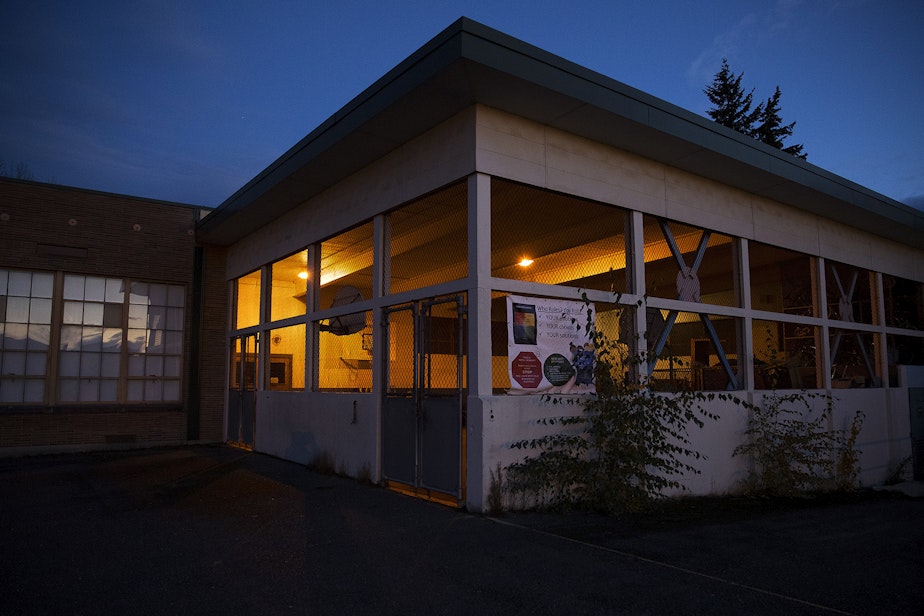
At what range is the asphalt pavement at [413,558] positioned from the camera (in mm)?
4453

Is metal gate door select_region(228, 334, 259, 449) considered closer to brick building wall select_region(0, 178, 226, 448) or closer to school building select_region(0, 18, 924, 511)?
school building select_region(0, 18, 924, 511)

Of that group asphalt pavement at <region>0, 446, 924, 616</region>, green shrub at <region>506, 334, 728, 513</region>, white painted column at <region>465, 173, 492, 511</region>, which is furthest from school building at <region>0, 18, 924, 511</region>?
asphalt pavement at <region>0, 446, 924, 616</region>

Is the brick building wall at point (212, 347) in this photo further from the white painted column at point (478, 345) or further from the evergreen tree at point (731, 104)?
the evergreen tree at point (731, 104)

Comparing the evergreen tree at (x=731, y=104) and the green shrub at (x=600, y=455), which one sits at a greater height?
the evergreen tree at (x=731, y=104)

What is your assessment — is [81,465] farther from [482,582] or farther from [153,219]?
[482,582]

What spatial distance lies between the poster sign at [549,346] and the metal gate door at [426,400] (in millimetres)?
616

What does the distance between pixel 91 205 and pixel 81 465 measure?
5.43 metres

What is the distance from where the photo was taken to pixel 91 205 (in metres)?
13.6

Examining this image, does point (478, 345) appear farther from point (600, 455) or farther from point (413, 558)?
point (413, 558)

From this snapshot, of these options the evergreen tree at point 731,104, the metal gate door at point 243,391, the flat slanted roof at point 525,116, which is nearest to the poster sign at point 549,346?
the flat slanted roof at point 525,116

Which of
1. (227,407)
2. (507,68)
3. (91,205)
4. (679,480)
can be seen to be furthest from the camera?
(227,407)

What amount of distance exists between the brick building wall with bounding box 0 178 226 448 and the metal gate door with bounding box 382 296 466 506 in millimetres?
7305

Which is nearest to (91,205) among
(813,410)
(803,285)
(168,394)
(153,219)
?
(153,219)

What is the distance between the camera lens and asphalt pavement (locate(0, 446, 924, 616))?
14.6 feet
